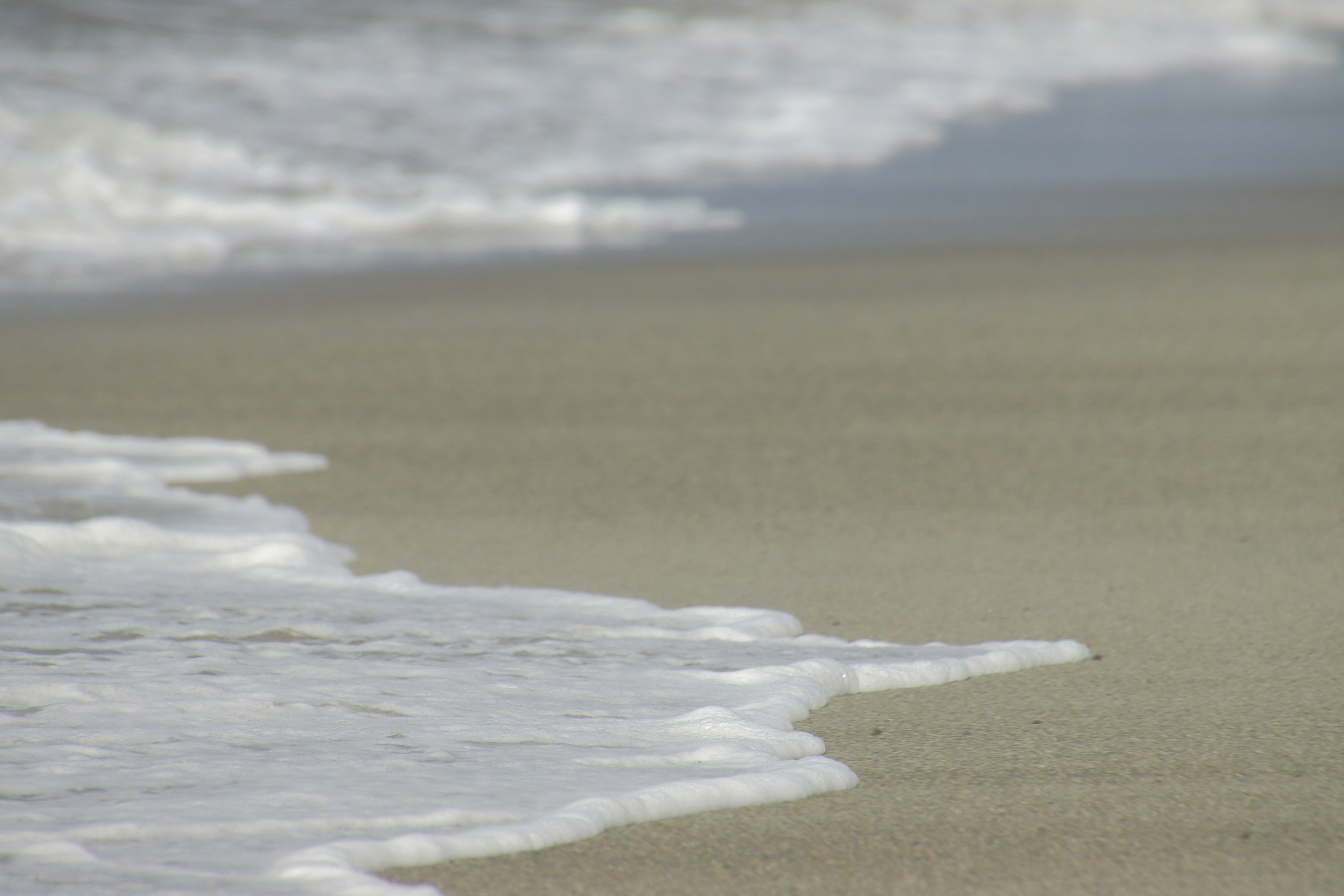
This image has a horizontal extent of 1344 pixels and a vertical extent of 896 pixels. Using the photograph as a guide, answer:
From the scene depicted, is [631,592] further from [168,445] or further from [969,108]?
[969,108]

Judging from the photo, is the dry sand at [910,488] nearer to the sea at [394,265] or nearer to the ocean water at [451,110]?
the sea at [394,265]

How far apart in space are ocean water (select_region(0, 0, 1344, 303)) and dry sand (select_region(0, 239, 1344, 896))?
148cm

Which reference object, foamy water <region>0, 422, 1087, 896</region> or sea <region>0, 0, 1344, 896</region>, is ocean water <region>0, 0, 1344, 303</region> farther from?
foamy water <region>0, 422, 1087, 896</region>

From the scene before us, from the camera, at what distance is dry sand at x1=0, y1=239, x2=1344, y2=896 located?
5.99 ft

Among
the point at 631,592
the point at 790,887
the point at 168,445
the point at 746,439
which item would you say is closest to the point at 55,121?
the point at 168,445

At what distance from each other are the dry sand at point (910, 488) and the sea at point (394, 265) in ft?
0.44

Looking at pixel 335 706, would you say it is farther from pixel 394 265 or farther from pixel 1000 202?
pixel 1000 202

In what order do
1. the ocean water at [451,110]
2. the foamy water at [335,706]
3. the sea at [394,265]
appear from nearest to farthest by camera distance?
the foamy water at [335,706], the sea at [394,265], the ocean water at [451,110]

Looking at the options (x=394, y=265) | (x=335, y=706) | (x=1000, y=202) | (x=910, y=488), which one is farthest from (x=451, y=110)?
(x=335, y=706)

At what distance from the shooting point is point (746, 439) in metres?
3.76

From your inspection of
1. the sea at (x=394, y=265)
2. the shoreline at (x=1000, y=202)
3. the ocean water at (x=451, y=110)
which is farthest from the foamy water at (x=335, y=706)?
the ocean water at (x=451, y=110)

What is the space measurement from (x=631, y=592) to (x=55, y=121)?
6.96m

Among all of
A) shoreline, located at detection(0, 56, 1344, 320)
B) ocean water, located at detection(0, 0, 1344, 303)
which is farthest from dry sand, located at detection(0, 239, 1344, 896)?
ocean water, located at detection(0, 0, 1344, 303)

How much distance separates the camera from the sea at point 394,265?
1.90m
